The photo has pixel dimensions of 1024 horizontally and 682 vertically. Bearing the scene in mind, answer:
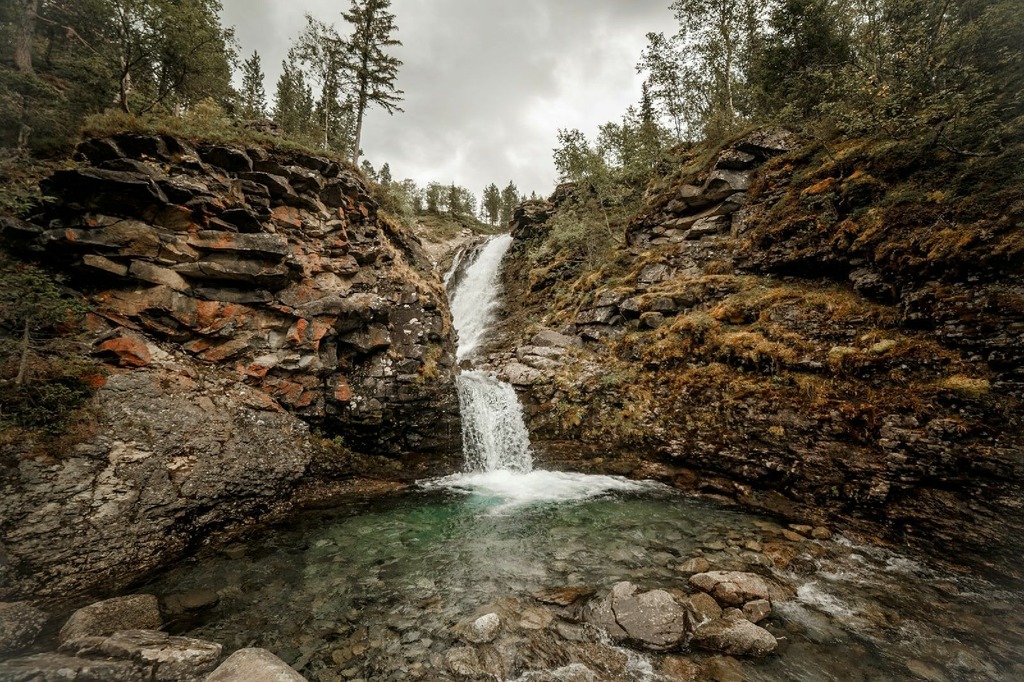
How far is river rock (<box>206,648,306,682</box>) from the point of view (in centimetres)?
412

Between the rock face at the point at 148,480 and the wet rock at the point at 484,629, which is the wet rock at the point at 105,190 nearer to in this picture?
the rock face at the point at 148,480

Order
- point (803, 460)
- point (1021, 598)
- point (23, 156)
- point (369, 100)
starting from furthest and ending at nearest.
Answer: point (369, 100) → point (23, 156) → point (803, 460) → point (1021, 598)

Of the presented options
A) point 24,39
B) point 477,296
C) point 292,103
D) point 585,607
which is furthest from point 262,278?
point 292,103

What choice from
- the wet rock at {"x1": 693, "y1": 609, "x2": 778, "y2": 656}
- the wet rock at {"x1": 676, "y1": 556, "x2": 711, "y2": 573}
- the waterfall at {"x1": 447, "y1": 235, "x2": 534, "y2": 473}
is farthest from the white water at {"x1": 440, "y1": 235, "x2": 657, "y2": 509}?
the wet rock at {"x1": 693, "y1": 609, "x2": 778, "y2": 656}

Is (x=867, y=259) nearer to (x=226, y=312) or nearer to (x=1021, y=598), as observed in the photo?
(x=1021, y=598)

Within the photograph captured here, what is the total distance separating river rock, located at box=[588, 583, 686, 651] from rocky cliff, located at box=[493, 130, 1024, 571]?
538cm

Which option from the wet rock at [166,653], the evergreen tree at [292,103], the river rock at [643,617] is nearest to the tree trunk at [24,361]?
the wet rock at [166,653]

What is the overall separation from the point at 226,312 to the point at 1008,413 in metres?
17.8

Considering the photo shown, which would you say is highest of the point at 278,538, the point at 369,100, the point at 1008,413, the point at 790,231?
the point at 369,100

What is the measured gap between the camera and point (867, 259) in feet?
34.7

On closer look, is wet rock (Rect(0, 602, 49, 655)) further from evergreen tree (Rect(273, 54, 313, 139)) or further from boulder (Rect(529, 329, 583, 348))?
evergreen tree (Rect(273, 54, 313, 139))

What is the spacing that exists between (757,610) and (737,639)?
3.16 feet

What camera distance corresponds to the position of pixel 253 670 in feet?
13.9

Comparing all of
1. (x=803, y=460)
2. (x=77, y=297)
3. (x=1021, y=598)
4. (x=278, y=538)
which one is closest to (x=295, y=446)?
(x=278, y=538)
